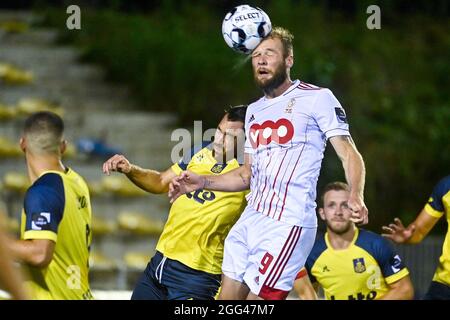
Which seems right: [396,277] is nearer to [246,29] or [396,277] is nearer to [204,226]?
[204,226]

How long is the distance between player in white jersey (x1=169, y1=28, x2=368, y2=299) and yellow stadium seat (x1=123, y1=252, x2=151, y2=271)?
7.42 meters

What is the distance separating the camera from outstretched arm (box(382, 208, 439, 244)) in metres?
7.62

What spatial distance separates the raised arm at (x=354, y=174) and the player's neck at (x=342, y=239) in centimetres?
191

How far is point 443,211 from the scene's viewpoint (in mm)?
7770

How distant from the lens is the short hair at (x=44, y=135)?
631cm

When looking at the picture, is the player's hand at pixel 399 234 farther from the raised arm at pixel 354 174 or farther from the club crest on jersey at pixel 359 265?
the raised arm at pixel 354 174

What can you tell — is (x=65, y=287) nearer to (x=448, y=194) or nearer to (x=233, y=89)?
(x=448, y=194)

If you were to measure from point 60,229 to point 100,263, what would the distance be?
7373mm

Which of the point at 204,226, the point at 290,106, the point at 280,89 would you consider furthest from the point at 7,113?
the point at 290,106

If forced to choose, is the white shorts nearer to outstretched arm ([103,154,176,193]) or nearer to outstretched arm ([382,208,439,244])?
→ outstretched arm ([103,154,176,193])

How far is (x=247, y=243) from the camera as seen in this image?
6152 millimetres

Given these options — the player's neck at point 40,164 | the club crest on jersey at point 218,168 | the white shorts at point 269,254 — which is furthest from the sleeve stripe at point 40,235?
the club crest on jersey at point 218,168

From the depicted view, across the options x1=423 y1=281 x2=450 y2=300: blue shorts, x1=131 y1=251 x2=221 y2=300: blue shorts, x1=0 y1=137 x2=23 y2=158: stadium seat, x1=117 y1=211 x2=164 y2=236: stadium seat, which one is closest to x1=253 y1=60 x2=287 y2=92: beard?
x1=131 y1=251 x2=221 y2=300: blue shorts
